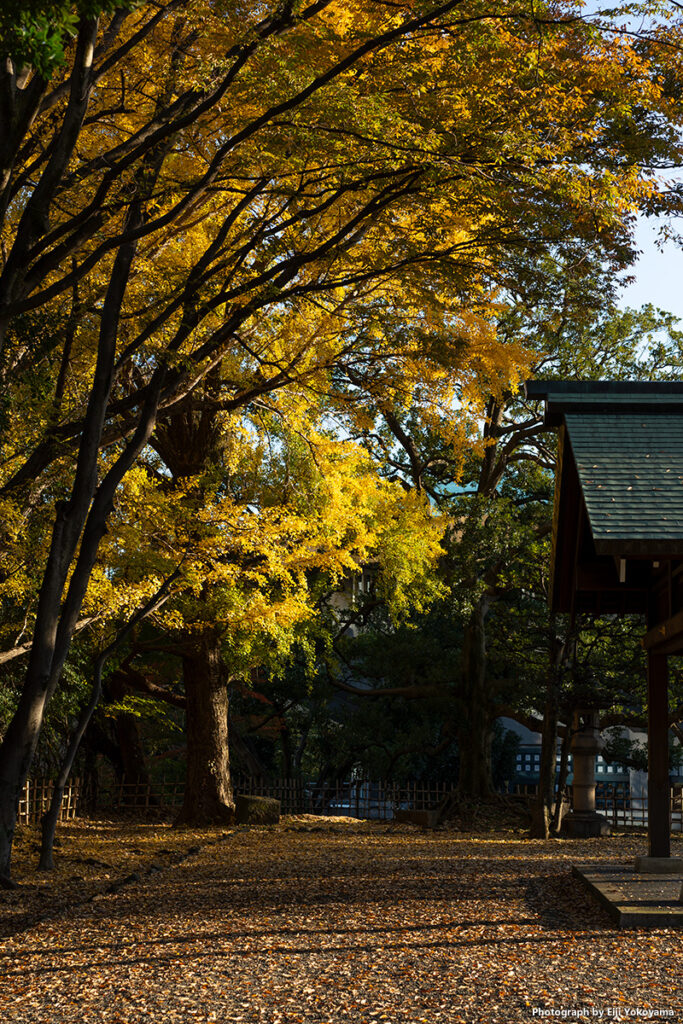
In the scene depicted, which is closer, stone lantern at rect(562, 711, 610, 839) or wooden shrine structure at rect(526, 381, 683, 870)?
wooden shrine structure at rect(526, 381, 683, 870)

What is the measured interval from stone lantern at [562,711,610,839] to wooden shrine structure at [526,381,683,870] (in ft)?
20.0

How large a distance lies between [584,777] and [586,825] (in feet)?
2.54

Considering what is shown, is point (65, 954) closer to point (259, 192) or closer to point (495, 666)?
point (259, 192)

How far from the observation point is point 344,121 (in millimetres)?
7953

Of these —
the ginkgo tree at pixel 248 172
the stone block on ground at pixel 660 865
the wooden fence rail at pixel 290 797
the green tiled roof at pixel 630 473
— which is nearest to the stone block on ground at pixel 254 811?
the wooden fence rail at pixel 290 797

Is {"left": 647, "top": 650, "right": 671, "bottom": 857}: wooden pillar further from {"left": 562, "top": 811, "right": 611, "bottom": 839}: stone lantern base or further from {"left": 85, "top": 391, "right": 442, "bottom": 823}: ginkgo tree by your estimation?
{"left": 562, "top": 811, "right": 611, "bottom": 839}: stone lantern base

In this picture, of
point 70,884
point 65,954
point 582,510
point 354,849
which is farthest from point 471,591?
point 65,954

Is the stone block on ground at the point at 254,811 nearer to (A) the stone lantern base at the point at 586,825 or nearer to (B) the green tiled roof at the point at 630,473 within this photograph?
Answer: (A) the stone lantern base at the point at 586,825

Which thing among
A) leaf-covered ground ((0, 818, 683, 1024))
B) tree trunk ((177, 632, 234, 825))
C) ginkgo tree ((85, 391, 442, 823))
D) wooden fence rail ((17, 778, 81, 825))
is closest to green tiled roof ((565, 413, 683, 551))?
leaf-covered ground ((0, 818, 683, 1024))

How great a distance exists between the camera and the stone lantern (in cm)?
1619

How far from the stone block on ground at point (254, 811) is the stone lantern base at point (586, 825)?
4981mm

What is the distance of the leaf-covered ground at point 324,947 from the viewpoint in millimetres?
4957

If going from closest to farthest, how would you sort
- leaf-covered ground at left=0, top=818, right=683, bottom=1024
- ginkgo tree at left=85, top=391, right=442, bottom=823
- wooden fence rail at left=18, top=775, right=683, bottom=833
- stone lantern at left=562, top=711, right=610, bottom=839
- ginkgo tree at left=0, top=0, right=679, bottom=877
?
leaf-covered ground at left=0, top=818, right=683, bottom=1024 < ginkgo tree at left=0, top=0, right=679, bottom=877 < ginkgo tree at left=85, top=391, right=442, bottom=823 < stone lantern at left=562, top=711, right=610, bottom=839 < wooden fence rail at left=18, top=775, right=683, bottom=833

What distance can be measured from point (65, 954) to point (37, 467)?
4.69m
